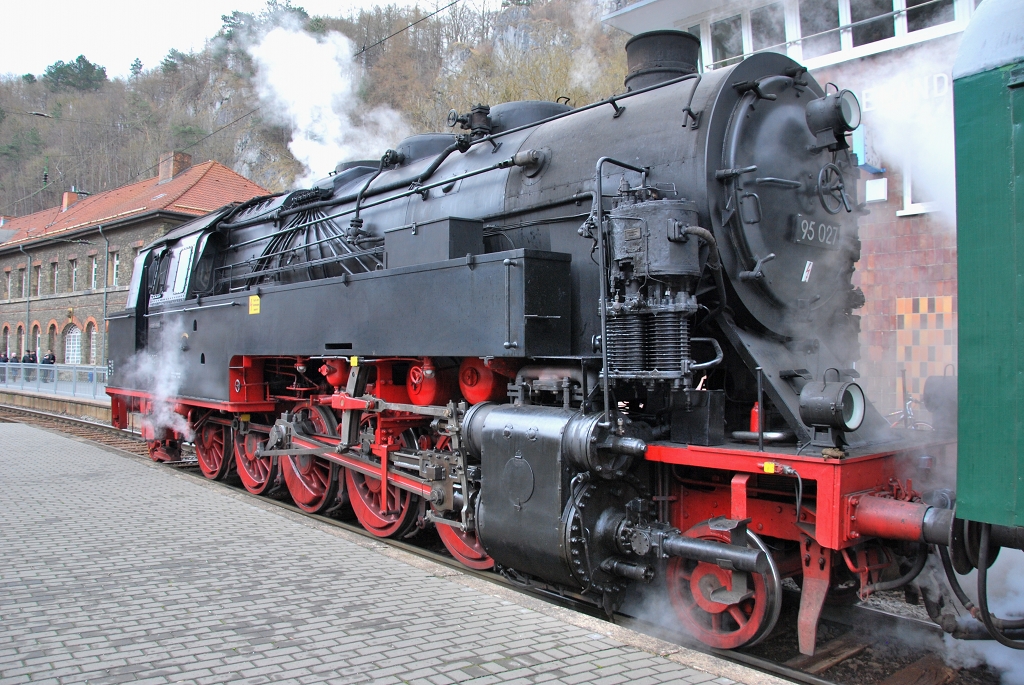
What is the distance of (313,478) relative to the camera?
7.13 m

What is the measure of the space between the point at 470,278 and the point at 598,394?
3.59 feet

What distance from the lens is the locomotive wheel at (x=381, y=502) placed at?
5.83m

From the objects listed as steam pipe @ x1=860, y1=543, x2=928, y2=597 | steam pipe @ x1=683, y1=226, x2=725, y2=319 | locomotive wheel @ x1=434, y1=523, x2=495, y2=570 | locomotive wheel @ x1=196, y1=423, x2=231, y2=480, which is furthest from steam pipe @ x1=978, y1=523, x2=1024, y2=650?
locomotive wheel @ x1=196, y1=423, x2=231, y2=480

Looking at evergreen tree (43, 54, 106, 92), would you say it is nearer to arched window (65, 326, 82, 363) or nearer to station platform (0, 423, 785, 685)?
arched window (65, 326, 82, 363)

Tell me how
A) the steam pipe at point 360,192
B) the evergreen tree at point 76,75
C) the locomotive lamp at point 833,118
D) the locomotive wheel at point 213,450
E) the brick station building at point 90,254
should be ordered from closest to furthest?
the locomotive lamp at point 833,118, the steam pipe at point 360,192, the locomotive wheel at point 213,450, the brick station building at point 90,254, the evergreen tree at point 76,75

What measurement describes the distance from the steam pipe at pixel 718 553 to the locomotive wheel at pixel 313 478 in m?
3.86

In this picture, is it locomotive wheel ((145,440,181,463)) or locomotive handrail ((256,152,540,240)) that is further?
locomotive wheel ((145,440,181,463))

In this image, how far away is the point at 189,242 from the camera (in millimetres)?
8945

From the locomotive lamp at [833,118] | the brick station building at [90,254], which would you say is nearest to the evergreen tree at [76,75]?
the brick station building at [90,254]

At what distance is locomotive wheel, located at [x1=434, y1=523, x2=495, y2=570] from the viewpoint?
5012mm

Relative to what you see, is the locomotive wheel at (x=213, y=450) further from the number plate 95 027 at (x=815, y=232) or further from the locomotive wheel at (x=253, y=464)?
the number plate 95 027 at (x=815, y=232)

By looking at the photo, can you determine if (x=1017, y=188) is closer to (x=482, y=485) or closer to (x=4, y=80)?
(x=482, y=485)

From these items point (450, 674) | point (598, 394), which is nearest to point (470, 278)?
point (598, 394)

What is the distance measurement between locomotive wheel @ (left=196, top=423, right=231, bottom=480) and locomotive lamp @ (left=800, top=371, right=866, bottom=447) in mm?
7021
